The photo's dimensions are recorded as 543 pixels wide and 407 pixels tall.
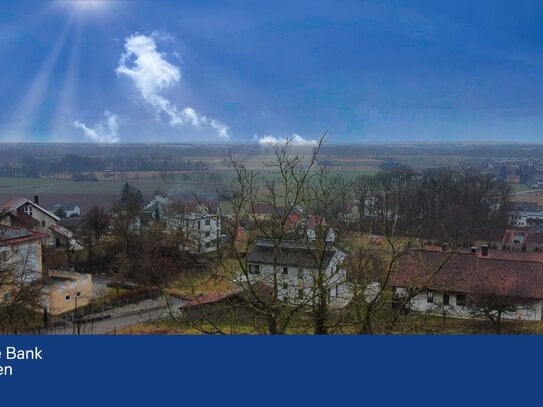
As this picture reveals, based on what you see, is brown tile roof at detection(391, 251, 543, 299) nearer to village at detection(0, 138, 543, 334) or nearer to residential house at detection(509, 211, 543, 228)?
village at detection(0, 138, 543, 334)

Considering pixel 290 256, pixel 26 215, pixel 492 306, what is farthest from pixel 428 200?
pixel 26 215

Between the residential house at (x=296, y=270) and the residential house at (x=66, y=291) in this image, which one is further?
the residential house at (x=66, y=291)

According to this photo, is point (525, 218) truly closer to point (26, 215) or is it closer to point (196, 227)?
point (196, 227)

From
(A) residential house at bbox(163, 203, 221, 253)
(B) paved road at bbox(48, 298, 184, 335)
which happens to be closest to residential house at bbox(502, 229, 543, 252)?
(A) residential house at bbox(163, 203, 221, 253)

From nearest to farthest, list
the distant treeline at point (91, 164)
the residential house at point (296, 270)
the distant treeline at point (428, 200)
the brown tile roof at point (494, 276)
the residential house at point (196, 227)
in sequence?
the residential house at point (296, 270) < the distant treeline at point (91, 164) < the distant treeline at point (428, 200) < the residential house at point (196, 227) < the brown tile roof at point (494, 276)

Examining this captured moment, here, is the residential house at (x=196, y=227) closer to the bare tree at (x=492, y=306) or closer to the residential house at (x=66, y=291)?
the residential house at (x=66, y=291)

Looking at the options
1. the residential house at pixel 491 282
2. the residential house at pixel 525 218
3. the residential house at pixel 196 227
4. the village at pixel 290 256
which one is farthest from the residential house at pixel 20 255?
the residential house at pixel 525 218

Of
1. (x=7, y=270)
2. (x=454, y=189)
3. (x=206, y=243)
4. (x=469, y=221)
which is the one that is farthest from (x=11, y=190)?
(x=469, y=221)
